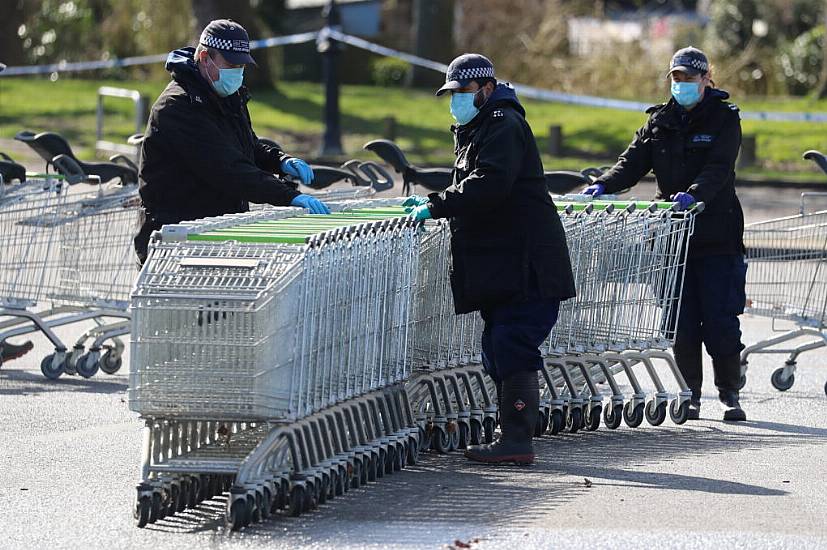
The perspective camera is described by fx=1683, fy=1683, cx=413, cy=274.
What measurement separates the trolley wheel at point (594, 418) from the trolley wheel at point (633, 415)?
0.64ft

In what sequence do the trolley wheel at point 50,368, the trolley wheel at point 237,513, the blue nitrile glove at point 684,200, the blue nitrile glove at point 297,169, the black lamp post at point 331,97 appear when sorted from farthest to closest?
the black lamp post at point 331,97 → the trolley wheel at point 50,368 → the blue nitrile glove at point 684,200 → the blue nitrile glove at point 297,169 → the trolley wheel at point 237,513

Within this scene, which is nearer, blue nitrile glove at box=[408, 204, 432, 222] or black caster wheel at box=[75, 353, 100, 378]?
blue nitrile glove at box=[408, 204, 432, 222]

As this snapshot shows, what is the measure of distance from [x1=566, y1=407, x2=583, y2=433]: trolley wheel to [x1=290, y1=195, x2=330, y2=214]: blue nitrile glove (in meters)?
1.95

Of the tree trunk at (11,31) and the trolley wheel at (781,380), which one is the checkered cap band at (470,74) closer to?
the trolley wheel at (781,380)

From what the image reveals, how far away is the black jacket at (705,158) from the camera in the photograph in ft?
31.2

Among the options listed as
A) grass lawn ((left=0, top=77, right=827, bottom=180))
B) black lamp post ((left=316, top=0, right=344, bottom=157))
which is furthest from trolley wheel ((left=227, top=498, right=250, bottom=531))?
black lamp post ((left=316, top=0, right=344, bottom=157))

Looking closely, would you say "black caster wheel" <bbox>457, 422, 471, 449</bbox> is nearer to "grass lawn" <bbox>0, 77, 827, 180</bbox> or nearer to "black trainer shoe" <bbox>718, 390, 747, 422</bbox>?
"black trainer shoe" <bbox>718, 390, 747, 422</bbox>

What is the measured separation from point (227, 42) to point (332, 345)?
1741mm

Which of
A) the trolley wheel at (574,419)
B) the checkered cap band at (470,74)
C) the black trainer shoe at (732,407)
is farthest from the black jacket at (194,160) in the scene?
the black trainer shoe at (732,407)

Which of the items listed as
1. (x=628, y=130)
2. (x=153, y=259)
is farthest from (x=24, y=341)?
(x=628, y=130)

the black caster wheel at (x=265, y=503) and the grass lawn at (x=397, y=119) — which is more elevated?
the grass lawn at (x=397, y=119)

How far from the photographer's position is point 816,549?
638 centimetres

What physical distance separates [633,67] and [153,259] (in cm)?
2434

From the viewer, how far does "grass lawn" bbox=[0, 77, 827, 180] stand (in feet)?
78.6
